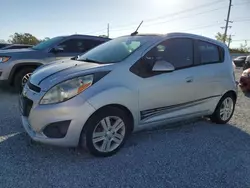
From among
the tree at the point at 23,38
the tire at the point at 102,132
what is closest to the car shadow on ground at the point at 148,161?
the tire at the point at 102,132

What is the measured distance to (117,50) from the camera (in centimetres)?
385

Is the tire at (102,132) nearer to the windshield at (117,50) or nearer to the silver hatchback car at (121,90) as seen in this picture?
the silver hatchback car at (121,90)

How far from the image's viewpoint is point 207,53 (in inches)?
173

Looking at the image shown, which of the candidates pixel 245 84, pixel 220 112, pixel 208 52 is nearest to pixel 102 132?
pixel 208 52

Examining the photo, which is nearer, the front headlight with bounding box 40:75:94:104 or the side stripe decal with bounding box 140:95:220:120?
the front headlight with bounding box 40:75:94:104

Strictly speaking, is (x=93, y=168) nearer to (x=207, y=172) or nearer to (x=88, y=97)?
(x=88, y=97)

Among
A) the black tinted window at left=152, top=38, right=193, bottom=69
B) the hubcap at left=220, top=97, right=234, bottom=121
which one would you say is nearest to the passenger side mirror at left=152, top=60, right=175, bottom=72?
the black tinted window at left=152, top=38, right=193, bottom=69

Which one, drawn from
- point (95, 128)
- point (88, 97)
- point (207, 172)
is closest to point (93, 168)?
point (95, 128)

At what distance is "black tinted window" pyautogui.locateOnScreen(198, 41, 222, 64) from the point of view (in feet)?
14.0

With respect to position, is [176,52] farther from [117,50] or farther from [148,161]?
[148,161]

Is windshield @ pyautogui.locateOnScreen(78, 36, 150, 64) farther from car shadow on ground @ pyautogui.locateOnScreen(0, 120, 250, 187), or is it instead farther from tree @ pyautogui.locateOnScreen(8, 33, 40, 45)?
tree @ pyautogui.locateOnScreen(8, 33, 40, 45)

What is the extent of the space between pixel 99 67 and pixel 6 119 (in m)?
2.31

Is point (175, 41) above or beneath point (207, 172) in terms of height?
above

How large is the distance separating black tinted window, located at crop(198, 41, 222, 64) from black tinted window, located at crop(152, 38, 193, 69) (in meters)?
0.26
